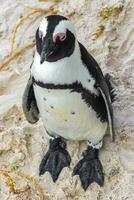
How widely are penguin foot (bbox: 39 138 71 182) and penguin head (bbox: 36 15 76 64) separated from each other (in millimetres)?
612

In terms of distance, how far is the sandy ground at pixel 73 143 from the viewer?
257 centimetres

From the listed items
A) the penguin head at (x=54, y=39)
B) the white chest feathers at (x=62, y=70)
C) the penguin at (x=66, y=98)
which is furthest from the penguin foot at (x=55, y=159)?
the penguin head at (x=54, y=39)

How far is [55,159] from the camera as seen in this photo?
2.70m

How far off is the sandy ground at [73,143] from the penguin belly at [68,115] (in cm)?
15

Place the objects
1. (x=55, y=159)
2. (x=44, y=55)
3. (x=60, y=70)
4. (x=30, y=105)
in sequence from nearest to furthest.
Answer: (x=44, y=55) < (x=60, y=70) < (x=30, y=105) < (x=55, y=159)

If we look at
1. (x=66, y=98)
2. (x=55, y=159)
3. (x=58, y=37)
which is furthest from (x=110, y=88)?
(x=58, y=37)

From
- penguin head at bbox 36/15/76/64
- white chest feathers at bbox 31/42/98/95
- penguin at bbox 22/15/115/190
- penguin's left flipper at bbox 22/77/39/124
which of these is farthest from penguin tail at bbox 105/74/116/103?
penguin head at bbox 36/15/76/64

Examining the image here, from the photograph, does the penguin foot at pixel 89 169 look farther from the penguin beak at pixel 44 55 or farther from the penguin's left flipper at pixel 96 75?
the penguin beak at pixel 44 55

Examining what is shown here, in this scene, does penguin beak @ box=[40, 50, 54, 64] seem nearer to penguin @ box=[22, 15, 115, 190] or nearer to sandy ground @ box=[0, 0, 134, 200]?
penguin @ box=[22, 15, 115, 190]

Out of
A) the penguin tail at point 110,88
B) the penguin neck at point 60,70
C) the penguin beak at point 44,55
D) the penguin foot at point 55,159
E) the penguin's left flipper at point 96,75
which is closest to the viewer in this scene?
the penguin beak at point 44,55

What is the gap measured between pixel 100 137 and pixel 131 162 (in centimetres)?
17

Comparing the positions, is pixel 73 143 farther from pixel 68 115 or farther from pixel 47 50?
pixel 47 50

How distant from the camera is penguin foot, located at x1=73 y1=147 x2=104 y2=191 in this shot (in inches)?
102

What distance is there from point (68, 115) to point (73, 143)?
0.38 metres
